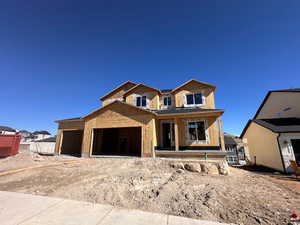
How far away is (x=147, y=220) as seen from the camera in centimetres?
332

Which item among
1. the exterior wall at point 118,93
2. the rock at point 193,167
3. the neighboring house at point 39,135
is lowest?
the rock at point 193,167

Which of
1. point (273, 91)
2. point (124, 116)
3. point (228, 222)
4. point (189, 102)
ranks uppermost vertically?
Answer: point (273, 91)

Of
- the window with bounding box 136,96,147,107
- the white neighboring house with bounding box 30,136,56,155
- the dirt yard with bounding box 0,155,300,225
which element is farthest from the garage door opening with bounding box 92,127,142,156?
the white neighboring house with bounding box 30,136,56,155

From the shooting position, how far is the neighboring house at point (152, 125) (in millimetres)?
11688

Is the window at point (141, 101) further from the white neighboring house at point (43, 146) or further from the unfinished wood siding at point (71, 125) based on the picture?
the white neighboring house at point (43, 146)

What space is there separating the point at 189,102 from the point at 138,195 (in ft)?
40.0

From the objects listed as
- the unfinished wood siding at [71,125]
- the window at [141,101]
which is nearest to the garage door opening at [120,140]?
the unfinished wood siding at [71,125]

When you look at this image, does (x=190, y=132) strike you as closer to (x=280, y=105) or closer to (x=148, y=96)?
(x=148, y=96)

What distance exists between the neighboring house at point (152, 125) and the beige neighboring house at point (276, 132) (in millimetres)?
5524

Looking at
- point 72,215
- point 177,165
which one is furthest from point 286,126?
point 72,215

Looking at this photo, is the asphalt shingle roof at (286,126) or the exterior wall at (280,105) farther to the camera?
the exterior wall at (280,105)

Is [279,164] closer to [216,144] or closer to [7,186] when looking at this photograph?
[216,144]

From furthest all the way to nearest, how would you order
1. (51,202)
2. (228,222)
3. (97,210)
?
(51,202), (97,210), (228,222)

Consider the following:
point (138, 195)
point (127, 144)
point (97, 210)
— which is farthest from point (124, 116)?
point (97, 210)
